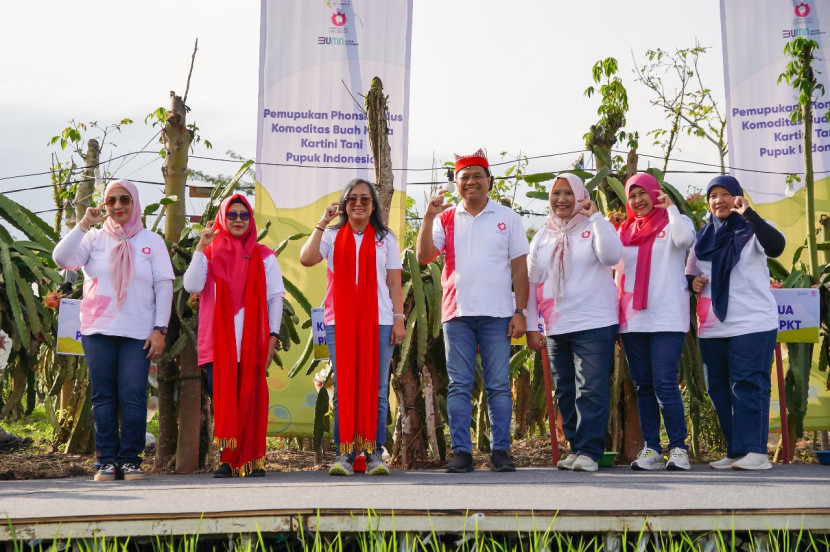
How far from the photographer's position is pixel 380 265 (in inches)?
199

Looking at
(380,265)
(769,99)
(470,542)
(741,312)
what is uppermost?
(769,99)

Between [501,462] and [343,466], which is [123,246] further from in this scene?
[501,462]

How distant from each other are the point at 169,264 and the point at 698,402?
11.2 ft

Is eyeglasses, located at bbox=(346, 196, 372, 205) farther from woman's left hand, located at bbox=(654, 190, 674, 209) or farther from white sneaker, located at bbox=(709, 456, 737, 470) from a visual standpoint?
white sneaker, located at bbox=(709, 456, 737, 470)

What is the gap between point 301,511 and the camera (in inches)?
128

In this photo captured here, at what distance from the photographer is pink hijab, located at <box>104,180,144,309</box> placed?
4.90m

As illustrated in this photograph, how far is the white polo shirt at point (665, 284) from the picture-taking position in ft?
16.1

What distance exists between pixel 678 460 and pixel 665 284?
0.90 metres

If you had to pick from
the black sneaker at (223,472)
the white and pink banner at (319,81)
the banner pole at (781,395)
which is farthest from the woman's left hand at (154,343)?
the banner pole at (781,395)

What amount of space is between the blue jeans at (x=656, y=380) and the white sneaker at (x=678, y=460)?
4 cm

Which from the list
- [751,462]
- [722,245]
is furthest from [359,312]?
[751,462]

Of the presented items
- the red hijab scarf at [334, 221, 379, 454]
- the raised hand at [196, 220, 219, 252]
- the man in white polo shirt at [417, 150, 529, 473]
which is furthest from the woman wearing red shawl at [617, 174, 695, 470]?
the raised hand at [196, 220, 219, 252]

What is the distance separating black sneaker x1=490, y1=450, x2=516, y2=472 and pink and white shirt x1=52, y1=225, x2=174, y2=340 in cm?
184

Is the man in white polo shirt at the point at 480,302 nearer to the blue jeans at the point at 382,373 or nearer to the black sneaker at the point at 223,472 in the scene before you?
the blue jeans at the point at 382,373
